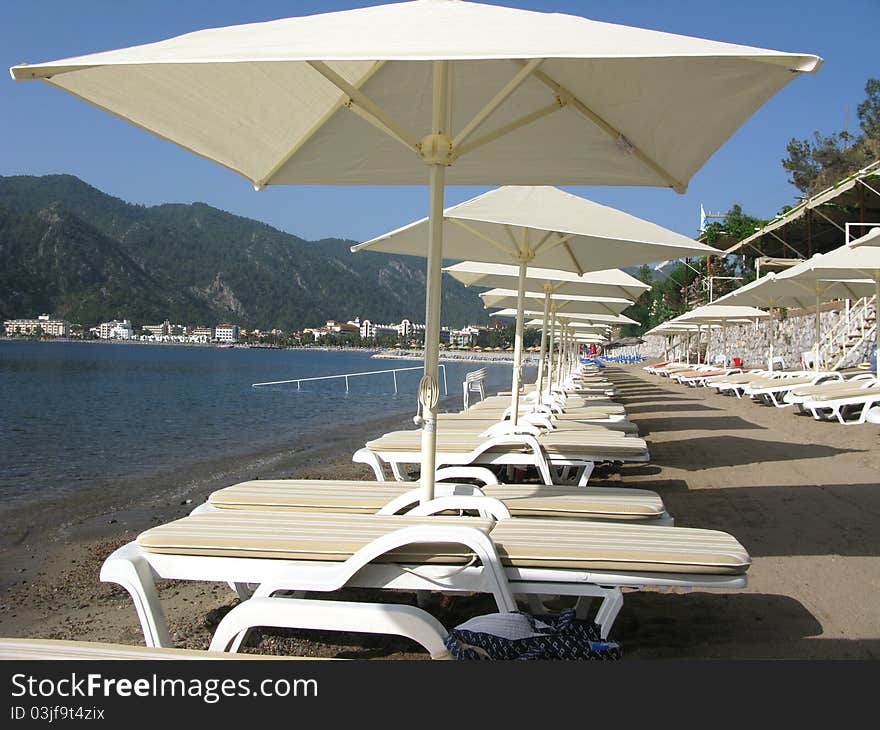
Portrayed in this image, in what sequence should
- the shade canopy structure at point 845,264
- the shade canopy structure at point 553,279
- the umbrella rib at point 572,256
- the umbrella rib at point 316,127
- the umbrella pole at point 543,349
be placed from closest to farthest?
the umbrella rib at point 316,127
the umbrella rib at point 572,256
the umbrella pole at point 543,349
the shade canopy structure at point 553,279
the shade canopy structure at point 845,264

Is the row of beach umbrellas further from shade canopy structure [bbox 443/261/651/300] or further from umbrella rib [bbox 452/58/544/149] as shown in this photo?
umbrella rib [bbox 452/58/544/149]

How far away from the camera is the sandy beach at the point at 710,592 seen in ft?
10.3

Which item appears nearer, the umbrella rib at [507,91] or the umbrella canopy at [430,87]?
the umbrella canopy at [430,87]

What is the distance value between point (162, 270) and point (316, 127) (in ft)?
496

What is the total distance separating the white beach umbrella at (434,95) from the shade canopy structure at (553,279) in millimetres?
3918

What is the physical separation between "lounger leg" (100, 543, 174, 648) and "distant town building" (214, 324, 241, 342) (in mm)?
132384

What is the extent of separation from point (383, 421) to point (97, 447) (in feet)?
21.8

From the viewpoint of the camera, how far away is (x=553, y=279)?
823 cm

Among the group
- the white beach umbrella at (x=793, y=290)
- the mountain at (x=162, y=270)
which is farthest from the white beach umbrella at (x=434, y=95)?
the mountain at (x=162, y=270)

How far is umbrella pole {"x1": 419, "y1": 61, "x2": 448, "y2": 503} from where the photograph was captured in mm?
2969

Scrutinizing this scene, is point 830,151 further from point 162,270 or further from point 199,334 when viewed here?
point 162,270

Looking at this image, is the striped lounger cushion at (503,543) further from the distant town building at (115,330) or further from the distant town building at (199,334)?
the distant town building at (199,334)

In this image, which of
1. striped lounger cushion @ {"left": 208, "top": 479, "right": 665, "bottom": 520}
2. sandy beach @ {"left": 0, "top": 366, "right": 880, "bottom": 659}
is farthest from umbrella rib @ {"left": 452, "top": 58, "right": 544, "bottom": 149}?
sandy beach @ {"left": 0, "top": 366, "right": 880, "bottom": 659}

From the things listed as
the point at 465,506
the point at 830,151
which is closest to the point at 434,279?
the point at 465,506
